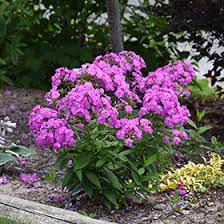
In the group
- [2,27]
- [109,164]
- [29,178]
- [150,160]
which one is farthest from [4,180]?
[2,27]

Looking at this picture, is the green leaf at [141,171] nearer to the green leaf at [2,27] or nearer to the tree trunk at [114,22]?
the tree trunk at [114,22]

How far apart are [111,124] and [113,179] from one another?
0.40 meters

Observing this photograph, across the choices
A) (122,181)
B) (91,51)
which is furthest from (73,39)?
(122,181)

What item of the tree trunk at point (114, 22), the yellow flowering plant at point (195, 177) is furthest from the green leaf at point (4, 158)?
the tree trunk at point (114, 22)

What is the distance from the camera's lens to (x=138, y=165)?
163 inches

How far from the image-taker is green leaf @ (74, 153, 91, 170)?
3.86 metres

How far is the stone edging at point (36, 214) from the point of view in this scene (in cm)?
362

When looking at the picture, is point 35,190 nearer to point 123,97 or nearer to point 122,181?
point 122,181

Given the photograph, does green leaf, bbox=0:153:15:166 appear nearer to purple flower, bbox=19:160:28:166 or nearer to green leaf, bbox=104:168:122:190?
purple flower, bbox=19:160:28:166

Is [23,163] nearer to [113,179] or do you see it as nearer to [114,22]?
[113,179]

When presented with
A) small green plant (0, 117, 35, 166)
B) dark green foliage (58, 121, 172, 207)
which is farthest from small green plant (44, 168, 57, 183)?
dark green foliage (58, 121, 172, 207)

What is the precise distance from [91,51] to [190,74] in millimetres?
3753

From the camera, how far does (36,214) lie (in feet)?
12.1

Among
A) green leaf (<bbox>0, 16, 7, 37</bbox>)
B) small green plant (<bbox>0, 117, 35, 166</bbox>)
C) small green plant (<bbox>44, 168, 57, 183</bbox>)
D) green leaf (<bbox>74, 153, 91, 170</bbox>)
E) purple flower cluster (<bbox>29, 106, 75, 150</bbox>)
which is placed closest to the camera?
purple flower cluster (<bbox>29, 106, 75, 150</bbox>)
